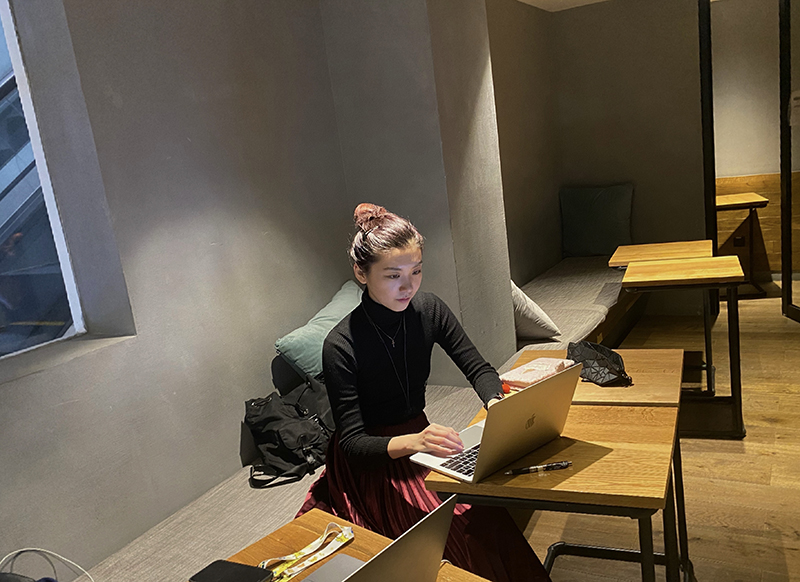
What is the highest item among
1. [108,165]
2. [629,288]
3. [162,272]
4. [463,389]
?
[108,165]

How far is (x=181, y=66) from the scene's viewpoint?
2490mm

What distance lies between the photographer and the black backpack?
97.7 inches

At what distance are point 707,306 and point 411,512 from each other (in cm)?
259

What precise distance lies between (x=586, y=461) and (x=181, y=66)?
1.96 metres

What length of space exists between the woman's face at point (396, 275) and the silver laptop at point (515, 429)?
449mm

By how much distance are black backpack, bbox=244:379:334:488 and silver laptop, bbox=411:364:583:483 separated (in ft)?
3.17

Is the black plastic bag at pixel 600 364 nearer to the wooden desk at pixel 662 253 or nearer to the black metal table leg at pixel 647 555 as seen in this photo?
the black metal table leg at pixel 647 555

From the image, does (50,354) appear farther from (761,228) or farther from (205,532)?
(761,228)

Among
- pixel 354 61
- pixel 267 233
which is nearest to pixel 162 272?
pixel 267 233

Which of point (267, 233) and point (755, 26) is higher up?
point (755, 26)

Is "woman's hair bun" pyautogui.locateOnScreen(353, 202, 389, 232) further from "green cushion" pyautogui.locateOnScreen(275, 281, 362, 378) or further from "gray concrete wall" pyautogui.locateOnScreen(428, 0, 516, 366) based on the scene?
"gray concrete wall" pyautogui.locateOnScreen(428, 0, 516, 366)

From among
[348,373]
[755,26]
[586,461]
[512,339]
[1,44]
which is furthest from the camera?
[755,26]

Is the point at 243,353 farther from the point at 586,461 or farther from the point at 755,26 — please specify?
the point at 755,26

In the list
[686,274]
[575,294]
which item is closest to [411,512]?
[686,274]
